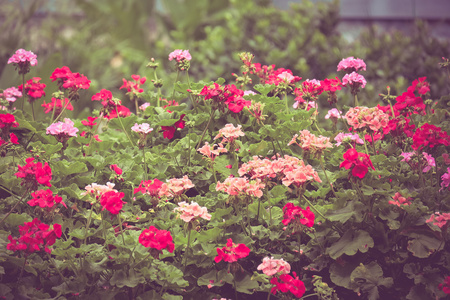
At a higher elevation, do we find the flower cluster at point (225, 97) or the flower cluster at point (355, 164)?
the flower cluster at point (225, 97)

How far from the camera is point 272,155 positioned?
2.36 metres

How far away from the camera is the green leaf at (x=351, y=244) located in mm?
1801

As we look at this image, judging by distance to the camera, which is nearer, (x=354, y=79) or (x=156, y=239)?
(x=156, y=239)

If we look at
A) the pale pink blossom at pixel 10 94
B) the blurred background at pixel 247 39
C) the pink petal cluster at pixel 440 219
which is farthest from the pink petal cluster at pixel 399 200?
the pale pink blossom at pixel 10 94

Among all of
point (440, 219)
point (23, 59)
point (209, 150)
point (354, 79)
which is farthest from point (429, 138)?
point (23, 59)

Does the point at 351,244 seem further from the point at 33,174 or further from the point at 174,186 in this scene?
the point at 33,174

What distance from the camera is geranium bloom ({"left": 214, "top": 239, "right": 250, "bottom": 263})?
67.0 inches

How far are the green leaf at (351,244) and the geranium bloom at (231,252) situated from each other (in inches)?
12.3

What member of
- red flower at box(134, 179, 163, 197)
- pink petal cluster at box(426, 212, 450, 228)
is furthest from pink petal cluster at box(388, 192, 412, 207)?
red flower at box(134, 179, 163, 197)

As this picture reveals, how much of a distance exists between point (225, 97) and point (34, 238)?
88 centimetres

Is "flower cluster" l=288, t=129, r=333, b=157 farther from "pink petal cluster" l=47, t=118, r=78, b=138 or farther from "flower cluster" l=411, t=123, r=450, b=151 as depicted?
"pink petal cluster" l=47, t=118, r=78, b=138

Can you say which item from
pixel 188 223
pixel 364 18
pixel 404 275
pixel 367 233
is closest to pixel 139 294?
pixel 188 223

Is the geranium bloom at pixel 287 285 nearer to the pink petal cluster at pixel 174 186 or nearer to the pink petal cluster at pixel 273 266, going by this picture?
the pink petal cluster at pixel 273 266

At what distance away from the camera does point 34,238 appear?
5.72ft
